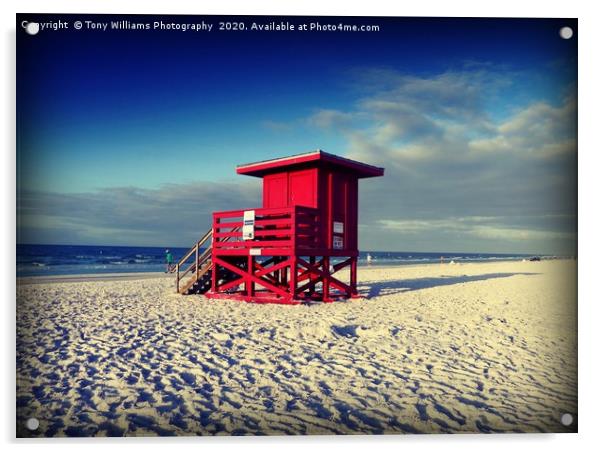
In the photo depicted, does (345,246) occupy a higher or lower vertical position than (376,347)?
higher

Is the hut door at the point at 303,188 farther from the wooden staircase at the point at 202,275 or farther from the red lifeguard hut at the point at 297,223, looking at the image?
the wooden staircase at the point at 202,275

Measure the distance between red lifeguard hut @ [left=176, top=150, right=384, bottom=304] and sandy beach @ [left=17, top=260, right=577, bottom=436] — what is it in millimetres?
3218

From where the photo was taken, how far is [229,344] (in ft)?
24.8

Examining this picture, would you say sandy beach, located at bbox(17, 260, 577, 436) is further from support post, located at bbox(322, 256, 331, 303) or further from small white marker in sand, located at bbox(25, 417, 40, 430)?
support post, located at bbox(322, 256, 331, 303)

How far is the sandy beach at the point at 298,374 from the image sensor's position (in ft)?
15.5

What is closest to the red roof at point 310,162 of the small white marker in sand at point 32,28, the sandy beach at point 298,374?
the sandy beach at point 298,374

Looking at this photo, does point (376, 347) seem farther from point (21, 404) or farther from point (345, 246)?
point (345, 246)

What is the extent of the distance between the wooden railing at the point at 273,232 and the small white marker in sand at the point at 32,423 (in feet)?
25.9

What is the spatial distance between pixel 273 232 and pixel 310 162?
2248 millimetres

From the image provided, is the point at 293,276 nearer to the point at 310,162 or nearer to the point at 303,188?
the point at 303,188

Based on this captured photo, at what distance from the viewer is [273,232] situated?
12570mm

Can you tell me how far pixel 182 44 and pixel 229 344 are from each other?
15.7ft

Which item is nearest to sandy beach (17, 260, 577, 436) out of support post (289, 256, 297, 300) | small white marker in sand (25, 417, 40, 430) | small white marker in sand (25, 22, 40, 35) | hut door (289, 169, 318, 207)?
small white marker in sand (25, 417, 40, 430)
